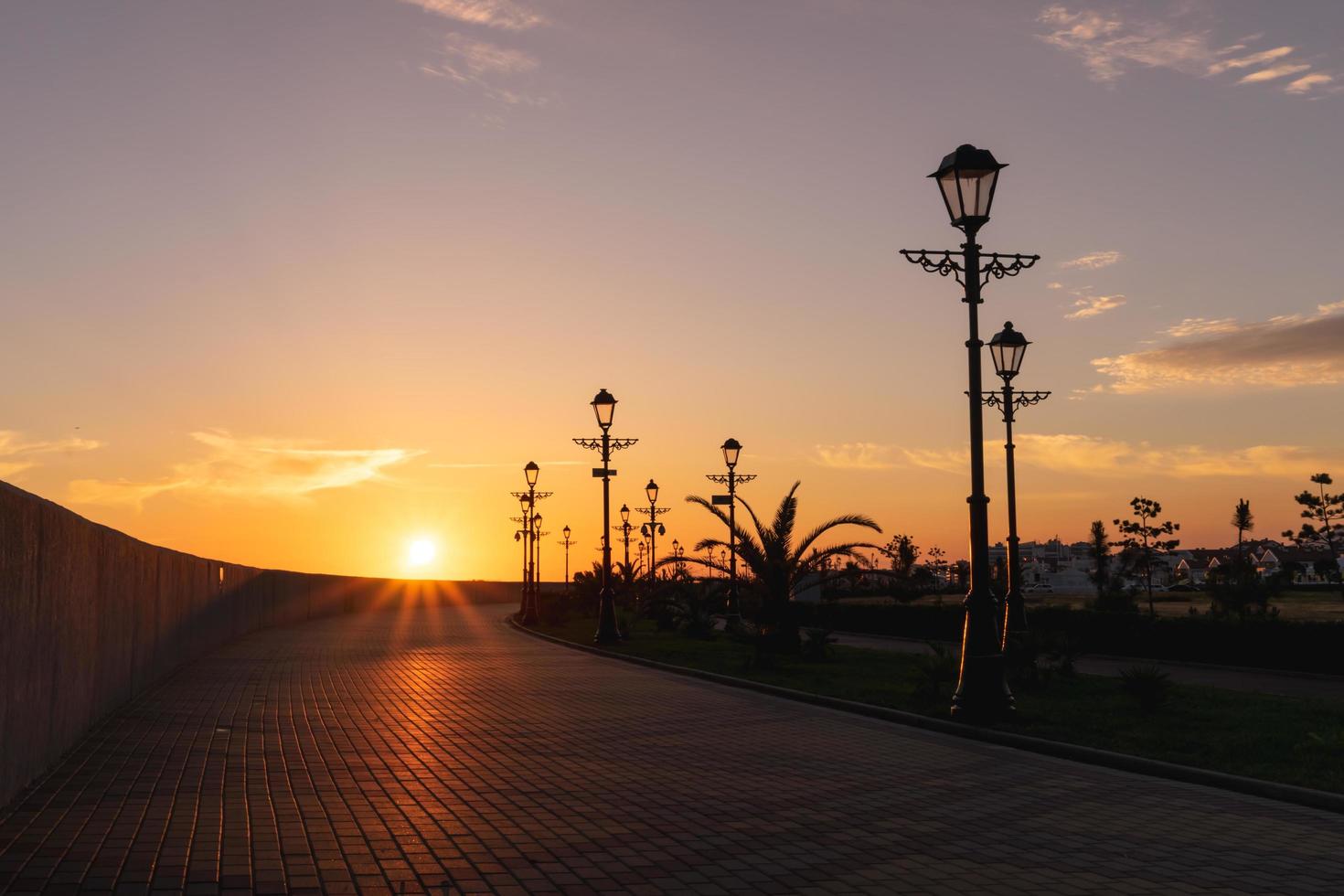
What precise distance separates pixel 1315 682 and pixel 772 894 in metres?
19.0

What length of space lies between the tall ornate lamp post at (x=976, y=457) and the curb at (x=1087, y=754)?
0.67 metres

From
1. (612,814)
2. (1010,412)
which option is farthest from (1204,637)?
(612,814)

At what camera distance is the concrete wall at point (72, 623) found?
30.0ft

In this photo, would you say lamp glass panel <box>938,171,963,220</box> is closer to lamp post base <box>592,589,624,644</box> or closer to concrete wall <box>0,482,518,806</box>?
concrete wall <box>0,482,518,806</box>

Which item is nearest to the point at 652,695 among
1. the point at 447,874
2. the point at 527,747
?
the point at 527,747

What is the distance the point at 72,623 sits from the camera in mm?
11930

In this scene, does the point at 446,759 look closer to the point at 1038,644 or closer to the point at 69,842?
the point at 69,842

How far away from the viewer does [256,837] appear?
799 centimetres

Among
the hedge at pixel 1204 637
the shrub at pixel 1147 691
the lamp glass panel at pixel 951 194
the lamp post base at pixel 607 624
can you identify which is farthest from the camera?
the lamp post base at pixel 607 624

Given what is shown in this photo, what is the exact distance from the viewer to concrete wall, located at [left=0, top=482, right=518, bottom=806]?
30.0 feet

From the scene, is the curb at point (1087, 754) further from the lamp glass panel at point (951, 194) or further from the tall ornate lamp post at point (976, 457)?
the lamp glass panel at point (951, 194)

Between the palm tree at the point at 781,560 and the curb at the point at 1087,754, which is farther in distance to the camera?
the palm tree at the point at 781,560

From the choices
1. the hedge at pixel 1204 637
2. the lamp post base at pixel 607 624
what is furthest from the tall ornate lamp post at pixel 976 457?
the lamp post base at pixel 607 624

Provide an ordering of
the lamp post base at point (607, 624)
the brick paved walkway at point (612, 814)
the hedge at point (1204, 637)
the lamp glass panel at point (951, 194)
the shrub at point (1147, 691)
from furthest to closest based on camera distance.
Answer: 1. the lamp post base at point (607, 624)
2. the hedge at point (1204, 637)
3. the shrub at point (1147, 691)
4. the lamp glass panel at point (951, 194)
5. the brick paved walkway at point (612, 814)
